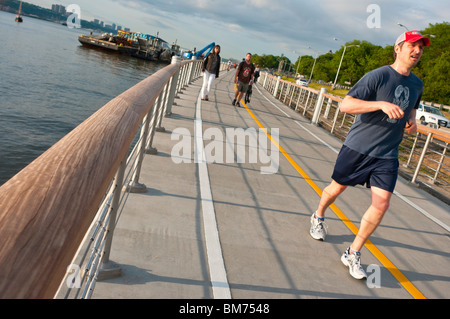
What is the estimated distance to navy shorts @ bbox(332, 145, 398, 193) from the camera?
4164mm

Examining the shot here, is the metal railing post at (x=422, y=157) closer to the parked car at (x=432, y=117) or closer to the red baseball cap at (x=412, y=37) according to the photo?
the red baseball cap at (x=412, y=37)

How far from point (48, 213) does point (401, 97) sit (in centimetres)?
404

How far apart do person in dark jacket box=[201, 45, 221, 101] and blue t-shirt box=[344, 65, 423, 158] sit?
11.9 meters

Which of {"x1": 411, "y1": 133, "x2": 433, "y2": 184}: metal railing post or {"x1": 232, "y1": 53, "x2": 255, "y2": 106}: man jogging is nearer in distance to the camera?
{"x1": 411, "y1": 133, "x2": 433, "y2": 184}: metal railing post

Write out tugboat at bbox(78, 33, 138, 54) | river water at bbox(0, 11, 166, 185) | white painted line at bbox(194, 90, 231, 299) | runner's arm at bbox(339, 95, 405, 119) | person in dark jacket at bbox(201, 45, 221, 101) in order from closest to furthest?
white painted line at bbox(194, 90, 231, 299), runner's arm at bbox(339, 95, 405, 119), river water at bbox(0, 11, 166, 185), person in dark jacket at bbox(201, 45, 221, 101), tugboat at bbox(78, 33, 138, 54)

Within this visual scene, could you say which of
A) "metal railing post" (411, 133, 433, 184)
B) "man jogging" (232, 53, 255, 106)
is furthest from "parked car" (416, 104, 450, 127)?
"metal railing post" (411, 133, 433, 184)

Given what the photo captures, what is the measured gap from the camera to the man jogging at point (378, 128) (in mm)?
4090

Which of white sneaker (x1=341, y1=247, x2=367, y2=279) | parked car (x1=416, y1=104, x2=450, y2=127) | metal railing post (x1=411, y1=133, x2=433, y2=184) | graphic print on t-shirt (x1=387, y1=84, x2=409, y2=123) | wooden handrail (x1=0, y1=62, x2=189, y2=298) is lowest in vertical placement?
white sneaker (x1=341, y1=247, x2=367, y2=279)

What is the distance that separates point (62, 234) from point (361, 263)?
4280 mm

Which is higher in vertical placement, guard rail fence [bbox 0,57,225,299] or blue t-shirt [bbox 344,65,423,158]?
blue t-shirt [bbox 344,65,423,158]

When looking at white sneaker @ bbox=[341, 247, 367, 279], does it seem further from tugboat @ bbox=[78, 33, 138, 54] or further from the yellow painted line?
tugboat @ bbox=[78, 33, 138, 54]

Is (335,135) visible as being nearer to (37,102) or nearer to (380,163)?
(380,163)

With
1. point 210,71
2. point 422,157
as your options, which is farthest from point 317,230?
point 210,71
